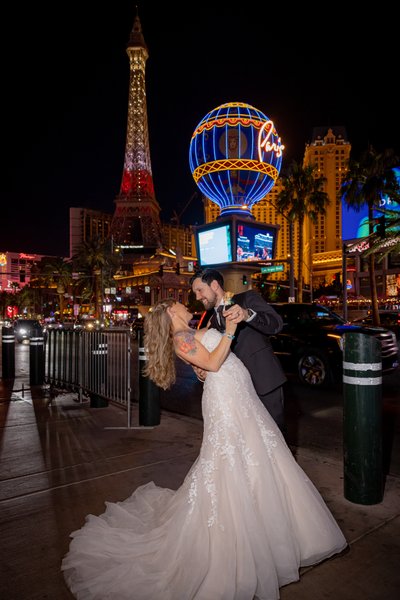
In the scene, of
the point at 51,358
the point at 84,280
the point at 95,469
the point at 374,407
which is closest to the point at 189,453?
the point at 95,469

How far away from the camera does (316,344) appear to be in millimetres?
10125

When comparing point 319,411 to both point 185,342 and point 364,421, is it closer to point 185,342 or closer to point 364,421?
point 364,421

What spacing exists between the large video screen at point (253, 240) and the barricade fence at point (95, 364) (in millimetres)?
30835

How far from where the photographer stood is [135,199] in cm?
10981

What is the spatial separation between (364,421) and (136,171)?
11031 centimetres

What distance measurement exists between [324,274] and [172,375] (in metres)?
101

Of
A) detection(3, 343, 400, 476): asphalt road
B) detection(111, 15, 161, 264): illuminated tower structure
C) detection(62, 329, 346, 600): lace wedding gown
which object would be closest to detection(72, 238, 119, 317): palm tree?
detection(111, 15, 161, 264): illuminated tower structure

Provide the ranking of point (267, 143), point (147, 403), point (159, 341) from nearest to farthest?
point (159, 341)
point (147, 403)
point (267, 143)

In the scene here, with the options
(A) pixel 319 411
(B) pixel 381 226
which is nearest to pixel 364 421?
(A) pixel 319 411

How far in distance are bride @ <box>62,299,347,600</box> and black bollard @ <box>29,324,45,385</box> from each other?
780 centimetres

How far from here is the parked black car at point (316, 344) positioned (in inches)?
391

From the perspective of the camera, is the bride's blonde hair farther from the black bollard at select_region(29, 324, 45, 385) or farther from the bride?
the black bollard at select_region(29, 324, 45, 385)

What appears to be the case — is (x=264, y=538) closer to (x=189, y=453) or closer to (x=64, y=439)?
(x=189, y=453)

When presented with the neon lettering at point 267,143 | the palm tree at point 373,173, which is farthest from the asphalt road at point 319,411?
the neon lettering at point 267,143
